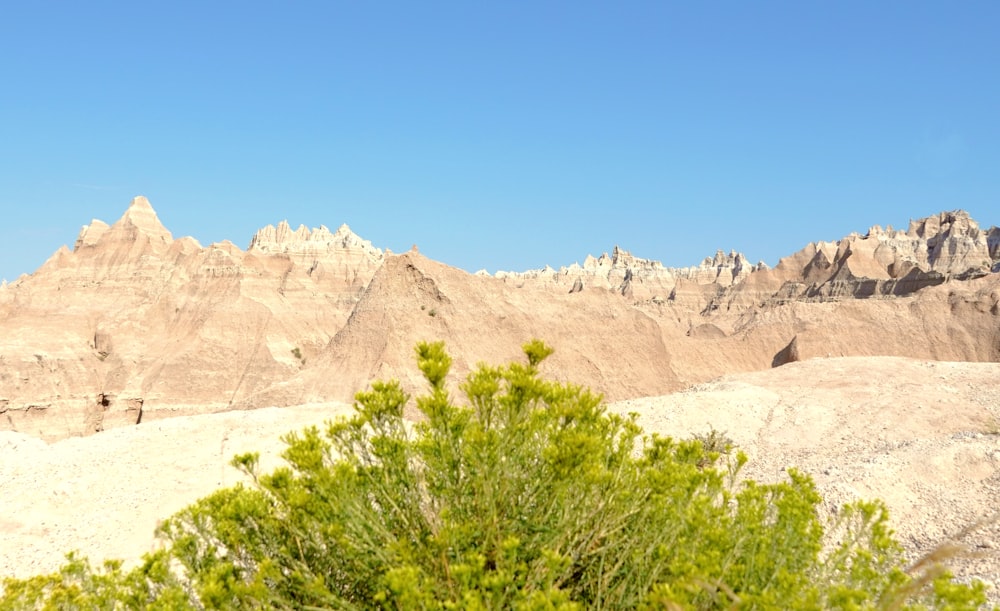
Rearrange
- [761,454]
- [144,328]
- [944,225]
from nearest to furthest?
[761,454] → [144,328] → [944,225]

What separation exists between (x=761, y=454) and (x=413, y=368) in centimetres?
1665

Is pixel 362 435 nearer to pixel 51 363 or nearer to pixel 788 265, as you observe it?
pixel 51 363

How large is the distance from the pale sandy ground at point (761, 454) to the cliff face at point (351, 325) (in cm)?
913

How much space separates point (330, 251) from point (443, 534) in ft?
294

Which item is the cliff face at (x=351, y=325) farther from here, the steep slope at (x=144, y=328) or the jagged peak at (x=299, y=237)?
the jagged peak at (x=299, y=237)

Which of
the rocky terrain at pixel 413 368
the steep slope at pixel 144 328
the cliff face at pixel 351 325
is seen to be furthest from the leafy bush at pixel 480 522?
the steep slope at pixel 144 328

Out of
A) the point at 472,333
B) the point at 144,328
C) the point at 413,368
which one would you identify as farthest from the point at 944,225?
the point at 144,328

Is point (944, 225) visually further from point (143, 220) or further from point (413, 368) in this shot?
point (143, 220)

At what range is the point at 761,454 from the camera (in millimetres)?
15828

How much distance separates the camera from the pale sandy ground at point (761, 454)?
11078mm

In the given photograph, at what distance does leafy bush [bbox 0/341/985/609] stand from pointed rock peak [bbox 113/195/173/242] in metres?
68.5

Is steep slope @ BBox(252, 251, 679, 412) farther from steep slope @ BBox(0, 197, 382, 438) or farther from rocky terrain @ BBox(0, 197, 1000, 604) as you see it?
steep slope @ BBox(0, 197, 382, 438)

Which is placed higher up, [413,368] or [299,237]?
[299,237]

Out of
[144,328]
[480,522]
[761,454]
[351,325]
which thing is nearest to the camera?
[480,522]
